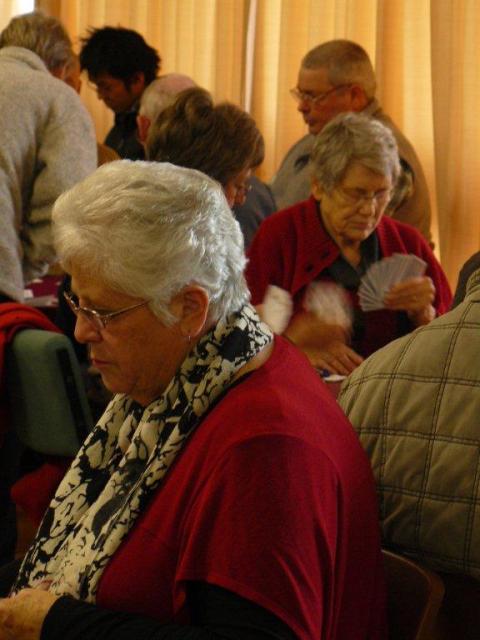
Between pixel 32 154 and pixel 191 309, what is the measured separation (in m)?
1.81

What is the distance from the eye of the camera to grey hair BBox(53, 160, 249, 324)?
1.52 meters

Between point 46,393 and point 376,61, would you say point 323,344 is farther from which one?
point 376,61

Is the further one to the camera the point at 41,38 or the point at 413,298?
the point at 41,38

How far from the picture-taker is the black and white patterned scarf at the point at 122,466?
4.98ft

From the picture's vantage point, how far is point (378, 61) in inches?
181

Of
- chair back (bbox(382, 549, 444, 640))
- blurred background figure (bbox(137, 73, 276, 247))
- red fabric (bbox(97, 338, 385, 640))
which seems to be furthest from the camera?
blurred background figure (bbox(137, 73, 276, 247))

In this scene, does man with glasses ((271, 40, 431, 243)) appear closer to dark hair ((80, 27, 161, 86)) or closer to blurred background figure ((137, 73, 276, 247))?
blurred background figure ((137, 73, 276, 247))

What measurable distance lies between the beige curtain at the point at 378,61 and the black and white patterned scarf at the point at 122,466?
117 inches

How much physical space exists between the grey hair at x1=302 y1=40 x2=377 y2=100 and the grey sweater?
3.19 ft

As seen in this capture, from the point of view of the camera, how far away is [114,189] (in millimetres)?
1542

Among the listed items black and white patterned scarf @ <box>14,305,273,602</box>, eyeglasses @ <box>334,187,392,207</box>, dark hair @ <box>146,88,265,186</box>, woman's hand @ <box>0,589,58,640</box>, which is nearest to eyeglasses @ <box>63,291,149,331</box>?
black and white patterned scarf @ <box>14,305,273,602</box>

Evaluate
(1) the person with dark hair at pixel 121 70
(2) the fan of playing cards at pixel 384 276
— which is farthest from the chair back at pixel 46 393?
(1) the person with dark hair at pixel 121 70

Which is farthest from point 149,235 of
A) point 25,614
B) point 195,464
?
point 25,614

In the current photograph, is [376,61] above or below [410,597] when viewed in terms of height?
above
